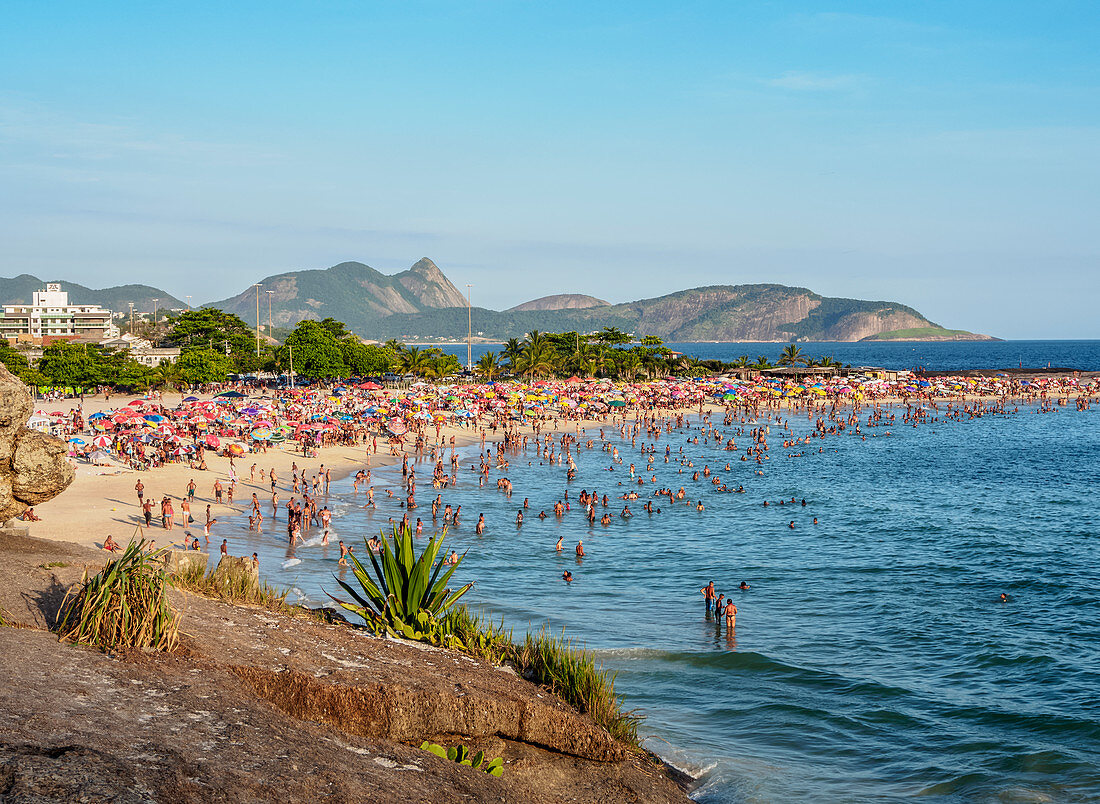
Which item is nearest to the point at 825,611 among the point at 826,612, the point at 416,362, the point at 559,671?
the point at 826,612


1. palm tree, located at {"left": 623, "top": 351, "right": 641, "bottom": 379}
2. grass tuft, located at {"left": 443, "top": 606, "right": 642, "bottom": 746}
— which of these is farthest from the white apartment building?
grass tuft, located at {"left": 443, "top": 606, "right": 642, "bottom": 746}

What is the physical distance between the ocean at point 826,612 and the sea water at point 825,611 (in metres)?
0.07

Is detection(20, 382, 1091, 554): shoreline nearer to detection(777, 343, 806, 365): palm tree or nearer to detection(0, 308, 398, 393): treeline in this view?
detection(0, 308, 398, 393): treeline

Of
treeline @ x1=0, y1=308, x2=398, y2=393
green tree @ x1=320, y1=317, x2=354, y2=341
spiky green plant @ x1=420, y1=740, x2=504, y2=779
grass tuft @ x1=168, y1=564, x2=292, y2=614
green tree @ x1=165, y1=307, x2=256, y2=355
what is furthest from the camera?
green tree @ x1=320, y1=317, x2=354, y2=341

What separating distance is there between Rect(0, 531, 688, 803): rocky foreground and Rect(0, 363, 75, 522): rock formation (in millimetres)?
1165

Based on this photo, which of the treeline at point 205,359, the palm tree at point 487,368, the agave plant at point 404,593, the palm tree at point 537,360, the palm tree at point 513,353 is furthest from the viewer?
the palm tree at point 513,353

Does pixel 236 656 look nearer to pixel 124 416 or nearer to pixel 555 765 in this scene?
pixel 555 765

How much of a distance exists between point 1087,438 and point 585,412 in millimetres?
36798

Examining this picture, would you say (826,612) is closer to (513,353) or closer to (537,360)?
(537,360)

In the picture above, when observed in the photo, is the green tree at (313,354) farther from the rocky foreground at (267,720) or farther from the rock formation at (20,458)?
the rocky foreground at (267,720)

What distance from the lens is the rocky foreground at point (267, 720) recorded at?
20.1 ft

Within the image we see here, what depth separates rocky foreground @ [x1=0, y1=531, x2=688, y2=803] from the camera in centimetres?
612

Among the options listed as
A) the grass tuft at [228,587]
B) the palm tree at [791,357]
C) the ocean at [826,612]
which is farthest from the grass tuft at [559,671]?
the palm tree at [791,357]

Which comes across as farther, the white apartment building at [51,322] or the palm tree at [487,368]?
the white apartment building at [51,322]
